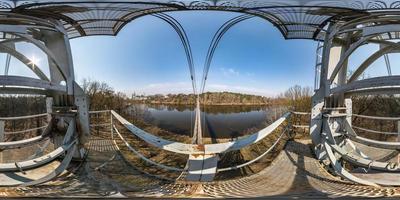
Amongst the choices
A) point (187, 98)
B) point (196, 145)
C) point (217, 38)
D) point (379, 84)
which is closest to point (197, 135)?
point (196, 145)

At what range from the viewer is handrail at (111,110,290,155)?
1.31m

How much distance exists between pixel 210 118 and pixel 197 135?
9 cm

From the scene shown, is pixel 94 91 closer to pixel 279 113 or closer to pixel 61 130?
pixel 61 130

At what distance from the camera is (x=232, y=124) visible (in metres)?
1.29

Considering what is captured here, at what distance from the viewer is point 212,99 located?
128cm

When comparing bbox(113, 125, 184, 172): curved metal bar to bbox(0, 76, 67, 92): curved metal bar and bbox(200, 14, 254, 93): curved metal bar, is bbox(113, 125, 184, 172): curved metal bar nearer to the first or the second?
bbox(0, 76, 67, 92): curved metal bar

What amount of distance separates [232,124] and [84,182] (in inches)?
27.3

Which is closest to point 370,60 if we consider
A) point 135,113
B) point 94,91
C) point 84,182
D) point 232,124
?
point 232,124

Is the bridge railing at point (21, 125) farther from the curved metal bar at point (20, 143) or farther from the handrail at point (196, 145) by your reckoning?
the handrail at point (196, 145)

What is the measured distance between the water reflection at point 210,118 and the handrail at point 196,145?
3cm

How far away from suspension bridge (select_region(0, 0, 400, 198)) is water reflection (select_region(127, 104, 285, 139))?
4cm

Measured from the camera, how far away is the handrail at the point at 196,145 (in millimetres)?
1312

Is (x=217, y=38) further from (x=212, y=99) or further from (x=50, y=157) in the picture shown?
(x=50, y=157)

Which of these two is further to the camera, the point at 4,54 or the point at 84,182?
the point at 84,182
